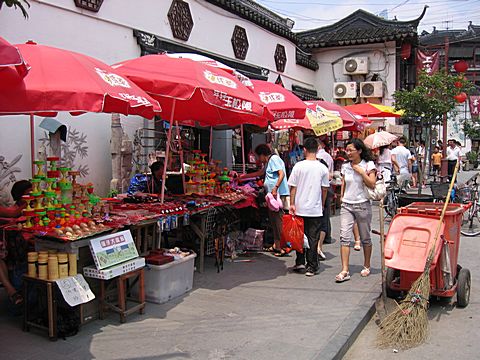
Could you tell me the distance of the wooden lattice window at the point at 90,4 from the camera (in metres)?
7.59

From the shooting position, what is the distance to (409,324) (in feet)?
14.3

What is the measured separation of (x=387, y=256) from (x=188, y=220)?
2486mm

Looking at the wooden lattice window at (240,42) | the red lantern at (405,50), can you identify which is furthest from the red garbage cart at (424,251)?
the red lantern at (405,50)

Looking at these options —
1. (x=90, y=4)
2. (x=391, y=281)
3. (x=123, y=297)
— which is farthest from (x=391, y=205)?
(x=123, y=297)

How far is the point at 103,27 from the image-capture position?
26.8 ft

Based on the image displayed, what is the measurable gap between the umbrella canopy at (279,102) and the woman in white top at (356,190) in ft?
6.38

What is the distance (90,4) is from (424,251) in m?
6.33

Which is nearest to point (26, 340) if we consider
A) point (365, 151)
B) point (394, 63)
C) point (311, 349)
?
point (311, 349)

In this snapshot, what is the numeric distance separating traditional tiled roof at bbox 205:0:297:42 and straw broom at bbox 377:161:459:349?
865 centimetres

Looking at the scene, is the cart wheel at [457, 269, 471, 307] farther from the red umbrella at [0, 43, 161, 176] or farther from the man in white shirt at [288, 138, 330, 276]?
the red umbrella at [0, 43, 161, 176]

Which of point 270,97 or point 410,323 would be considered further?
point 270,97

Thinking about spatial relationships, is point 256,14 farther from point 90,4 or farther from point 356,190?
point 356,190

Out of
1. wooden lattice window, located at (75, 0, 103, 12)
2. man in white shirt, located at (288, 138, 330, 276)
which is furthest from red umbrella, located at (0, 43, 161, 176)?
wooden lattice window, located at (75, 0, 103, 12)

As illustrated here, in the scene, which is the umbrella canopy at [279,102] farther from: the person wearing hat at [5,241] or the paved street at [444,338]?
the person wearing hat at [5,241]
